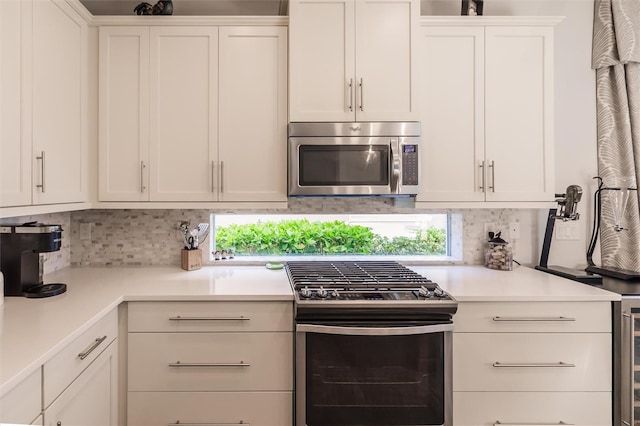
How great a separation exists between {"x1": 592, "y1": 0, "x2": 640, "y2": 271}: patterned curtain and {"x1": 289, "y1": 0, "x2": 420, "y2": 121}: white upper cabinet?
4.15 feet

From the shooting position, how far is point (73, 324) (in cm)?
139

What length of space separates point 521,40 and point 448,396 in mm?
1923

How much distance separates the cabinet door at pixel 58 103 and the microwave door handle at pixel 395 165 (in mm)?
1620

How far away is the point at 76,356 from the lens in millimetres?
1388

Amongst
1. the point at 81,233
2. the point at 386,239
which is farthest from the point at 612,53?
the point at 81,233

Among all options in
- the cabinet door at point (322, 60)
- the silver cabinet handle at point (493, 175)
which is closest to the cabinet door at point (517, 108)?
the silver cabinet handle at point (493, 175)

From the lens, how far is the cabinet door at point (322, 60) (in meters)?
2.17

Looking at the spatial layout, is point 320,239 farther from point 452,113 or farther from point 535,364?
point 535,364

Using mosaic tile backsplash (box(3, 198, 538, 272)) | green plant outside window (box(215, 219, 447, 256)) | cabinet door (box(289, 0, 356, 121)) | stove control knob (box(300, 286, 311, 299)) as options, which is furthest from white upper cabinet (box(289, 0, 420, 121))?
stove control knob (box(300, 286, 311, 299))

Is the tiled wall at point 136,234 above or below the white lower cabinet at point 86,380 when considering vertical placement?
above

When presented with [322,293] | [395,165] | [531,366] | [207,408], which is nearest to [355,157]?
[395,165]

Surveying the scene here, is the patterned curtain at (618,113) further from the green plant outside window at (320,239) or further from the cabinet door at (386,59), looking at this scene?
the cabinet door at (386,59)

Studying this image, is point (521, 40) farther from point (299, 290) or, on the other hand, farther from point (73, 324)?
point (73, 324)

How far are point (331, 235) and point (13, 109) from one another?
177 cm
